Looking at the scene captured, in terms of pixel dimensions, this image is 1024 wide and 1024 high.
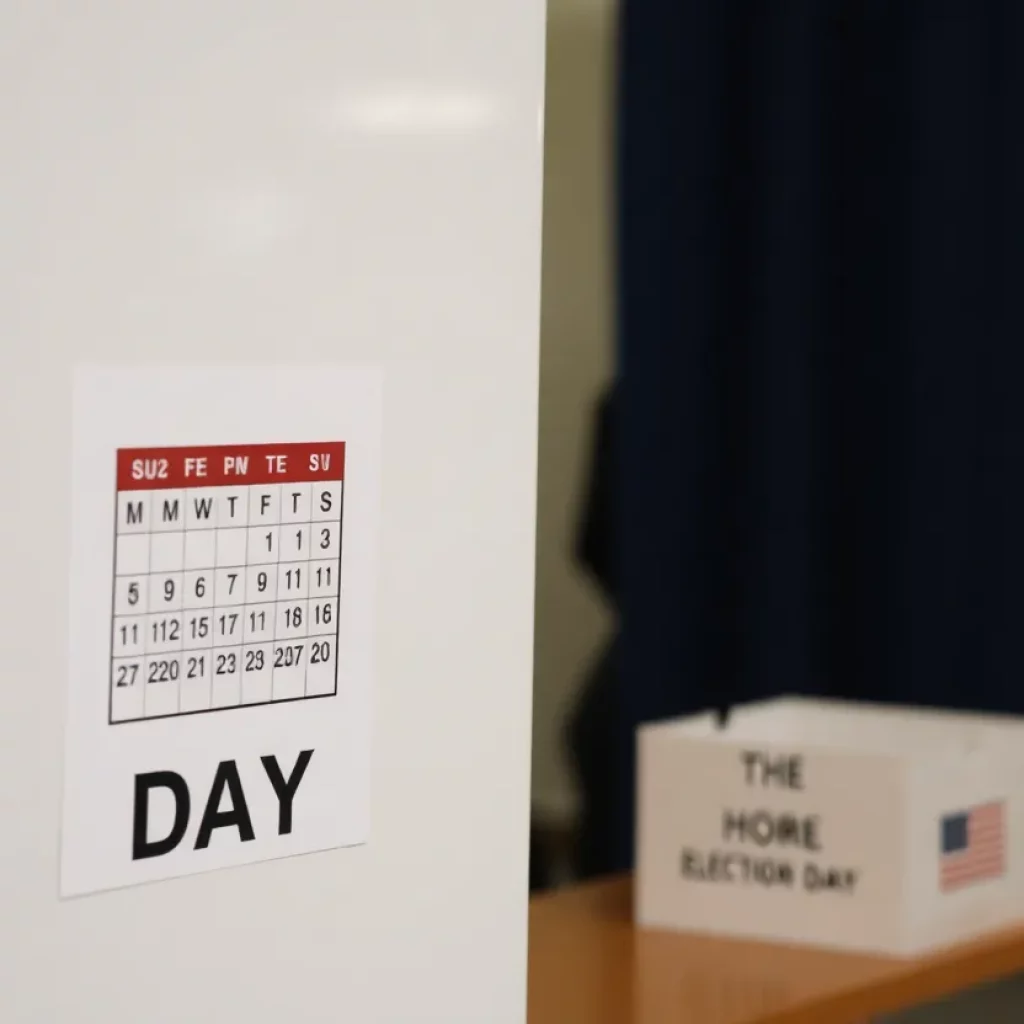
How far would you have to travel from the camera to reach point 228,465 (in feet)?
1.62

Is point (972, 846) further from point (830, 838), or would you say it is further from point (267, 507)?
point (267, 507)

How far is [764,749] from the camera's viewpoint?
1.34 m

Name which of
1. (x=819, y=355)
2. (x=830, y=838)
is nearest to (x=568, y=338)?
(x=819, y=355)

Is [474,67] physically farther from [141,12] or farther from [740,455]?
[740,455]

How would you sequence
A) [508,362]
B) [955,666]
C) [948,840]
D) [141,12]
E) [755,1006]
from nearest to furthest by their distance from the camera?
[141,12]
[508,362]
[755,1006]
[948,840]
[955,666]

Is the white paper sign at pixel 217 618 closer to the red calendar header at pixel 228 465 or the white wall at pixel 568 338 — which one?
the red calendar header at pixel 228 465

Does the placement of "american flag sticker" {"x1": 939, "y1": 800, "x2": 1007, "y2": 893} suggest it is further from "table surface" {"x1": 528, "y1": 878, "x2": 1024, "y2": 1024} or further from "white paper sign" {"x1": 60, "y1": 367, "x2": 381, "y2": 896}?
"white paper sign" {"x1": 60, "y1": 367, "x2": 381, "y2": 896}

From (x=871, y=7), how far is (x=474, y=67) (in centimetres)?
144

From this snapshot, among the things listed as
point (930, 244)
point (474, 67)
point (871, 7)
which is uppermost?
point (871, 7)

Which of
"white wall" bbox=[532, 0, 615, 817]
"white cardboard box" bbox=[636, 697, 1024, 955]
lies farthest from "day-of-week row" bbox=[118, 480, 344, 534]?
"white wall" bbox=[532, 0, 615, 817]

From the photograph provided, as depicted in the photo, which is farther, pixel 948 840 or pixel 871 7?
pixel 871 7

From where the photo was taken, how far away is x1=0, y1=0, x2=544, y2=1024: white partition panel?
454 mm

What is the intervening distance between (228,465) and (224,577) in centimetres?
4

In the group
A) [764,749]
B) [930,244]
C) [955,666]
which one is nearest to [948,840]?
[764,749]
